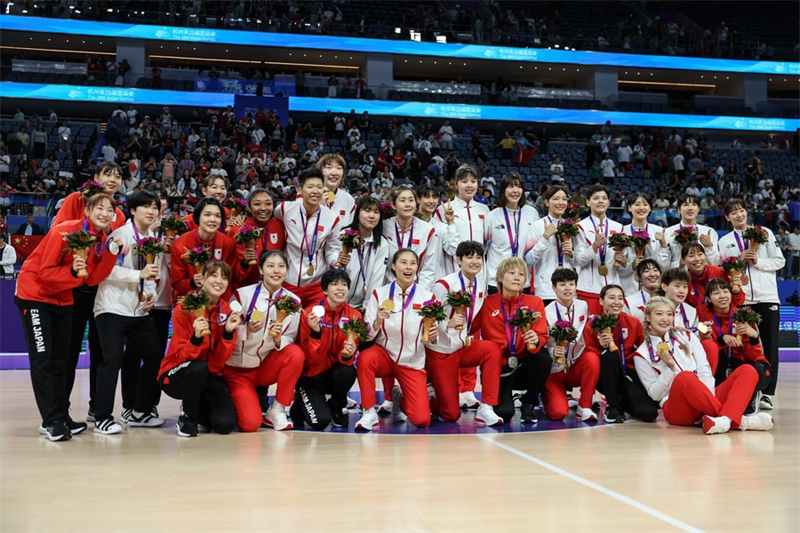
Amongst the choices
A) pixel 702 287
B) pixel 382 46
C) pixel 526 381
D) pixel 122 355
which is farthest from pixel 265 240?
pixel 382 46

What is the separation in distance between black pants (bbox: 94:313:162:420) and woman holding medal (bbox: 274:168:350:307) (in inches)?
54.5

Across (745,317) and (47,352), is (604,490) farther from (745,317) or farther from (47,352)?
(47,352)

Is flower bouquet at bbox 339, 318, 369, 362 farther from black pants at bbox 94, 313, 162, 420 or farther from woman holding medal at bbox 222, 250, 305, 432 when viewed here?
black pants at bbox 94, 313, 162, 420

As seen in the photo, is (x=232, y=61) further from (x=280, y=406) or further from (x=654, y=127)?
(x=280, y=406)

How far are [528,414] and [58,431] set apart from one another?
13.1 feet

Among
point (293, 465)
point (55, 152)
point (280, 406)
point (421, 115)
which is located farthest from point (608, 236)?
point (421, 115)

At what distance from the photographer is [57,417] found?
21.0 feet

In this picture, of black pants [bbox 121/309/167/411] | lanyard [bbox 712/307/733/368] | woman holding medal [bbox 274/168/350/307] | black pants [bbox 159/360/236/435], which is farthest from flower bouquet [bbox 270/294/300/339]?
lanyard [bbox 712/307/733/368]

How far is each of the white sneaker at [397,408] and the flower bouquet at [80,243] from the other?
298 centimetres

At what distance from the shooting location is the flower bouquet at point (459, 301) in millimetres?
6977

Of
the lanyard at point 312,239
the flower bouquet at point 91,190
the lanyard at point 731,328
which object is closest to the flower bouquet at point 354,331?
the lanyard at point 312,239

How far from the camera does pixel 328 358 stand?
721 centimetres

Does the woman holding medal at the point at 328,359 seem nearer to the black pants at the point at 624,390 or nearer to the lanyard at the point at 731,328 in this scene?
the black pants at the point at 624,390

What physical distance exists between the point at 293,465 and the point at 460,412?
2585mm
